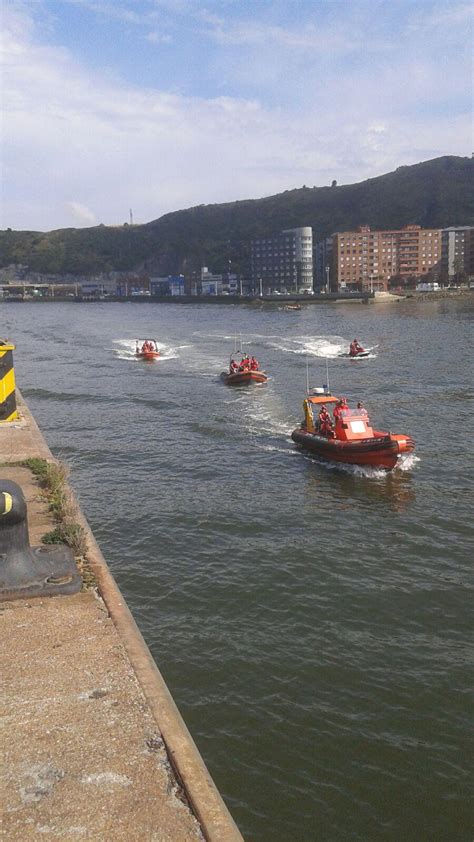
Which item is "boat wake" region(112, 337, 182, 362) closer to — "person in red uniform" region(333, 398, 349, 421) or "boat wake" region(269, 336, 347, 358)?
"boat wake" region(269, 336, 347, 358)

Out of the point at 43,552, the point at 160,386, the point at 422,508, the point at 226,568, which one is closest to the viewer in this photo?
the point at 43,552

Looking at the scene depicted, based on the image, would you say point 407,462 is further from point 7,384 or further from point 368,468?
point 7,384

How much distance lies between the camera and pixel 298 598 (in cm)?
1327

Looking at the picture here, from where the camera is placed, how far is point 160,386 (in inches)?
1577

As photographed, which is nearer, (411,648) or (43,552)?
(43,552)

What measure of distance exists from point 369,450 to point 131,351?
43.4 meters

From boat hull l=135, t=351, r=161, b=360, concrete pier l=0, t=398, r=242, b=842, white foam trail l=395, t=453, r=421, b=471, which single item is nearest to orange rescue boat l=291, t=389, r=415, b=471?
white foam trail l=395, t=453, r=421, b=471

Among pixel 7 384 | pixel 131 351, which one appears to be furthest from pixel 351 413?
pixel 131 351

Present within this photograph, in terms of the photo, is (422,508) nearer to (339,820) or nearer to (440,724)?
(440,724)

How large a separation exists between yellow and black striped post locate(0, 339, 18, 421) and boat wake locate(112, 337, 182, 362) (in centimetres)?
3630

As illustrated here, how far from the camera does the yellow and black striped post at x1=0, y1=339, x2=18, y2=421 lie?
52.1 feet

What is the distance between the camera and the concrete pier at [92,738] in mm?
5035

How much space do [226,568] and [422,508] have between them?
6.49m

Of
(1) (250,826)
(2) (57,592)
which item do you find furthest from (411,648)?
(2) (57,592)
